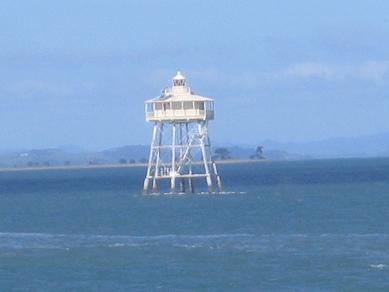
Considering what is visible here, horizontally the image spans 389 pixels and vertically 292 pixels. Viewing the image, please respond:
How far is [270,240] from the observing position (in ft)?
173

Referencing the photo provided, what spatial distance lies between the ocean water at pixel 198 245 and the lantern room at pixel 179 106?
414 centimetres

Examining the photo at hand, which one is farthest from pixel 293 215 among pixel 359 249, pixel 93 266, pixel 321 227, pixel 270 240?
pixel 93 266

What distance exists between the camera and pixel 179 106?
265 feet

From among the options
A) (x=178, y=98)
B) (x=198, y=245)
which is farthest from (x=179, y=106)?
(x=198, y=245)

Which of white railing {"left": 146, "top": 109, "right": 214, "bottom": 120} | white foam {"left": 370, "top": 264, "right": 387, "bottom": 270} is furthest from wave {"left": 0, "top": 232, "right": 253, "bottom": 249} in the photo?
white railing {"left": 146, "top": 109, "right": 214, "bottom": 120}

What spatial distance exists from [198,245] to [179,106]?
30206 millimetres

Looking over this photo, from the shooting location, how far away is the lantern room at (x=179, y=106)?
80.6 metres

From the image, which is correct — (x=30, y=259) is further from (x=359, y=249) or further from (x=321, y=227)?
(x=321, y=227)

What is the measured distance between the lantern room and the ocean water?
13.6 feet

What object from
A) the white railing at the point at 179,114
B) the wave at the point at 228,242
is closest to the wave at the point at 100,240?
the wave at the point at 228,242

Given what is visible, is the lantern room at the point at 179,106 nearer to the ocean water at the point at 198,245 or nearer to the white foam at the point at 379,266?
the ocean water at the point at 198,245

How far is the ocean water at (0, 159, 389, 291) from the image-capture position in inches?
1620

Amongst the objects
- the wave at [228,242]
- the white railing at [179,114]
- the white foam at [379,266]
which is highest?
the white railing at [179,114]

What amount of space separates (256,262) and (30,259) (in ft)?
23.0
